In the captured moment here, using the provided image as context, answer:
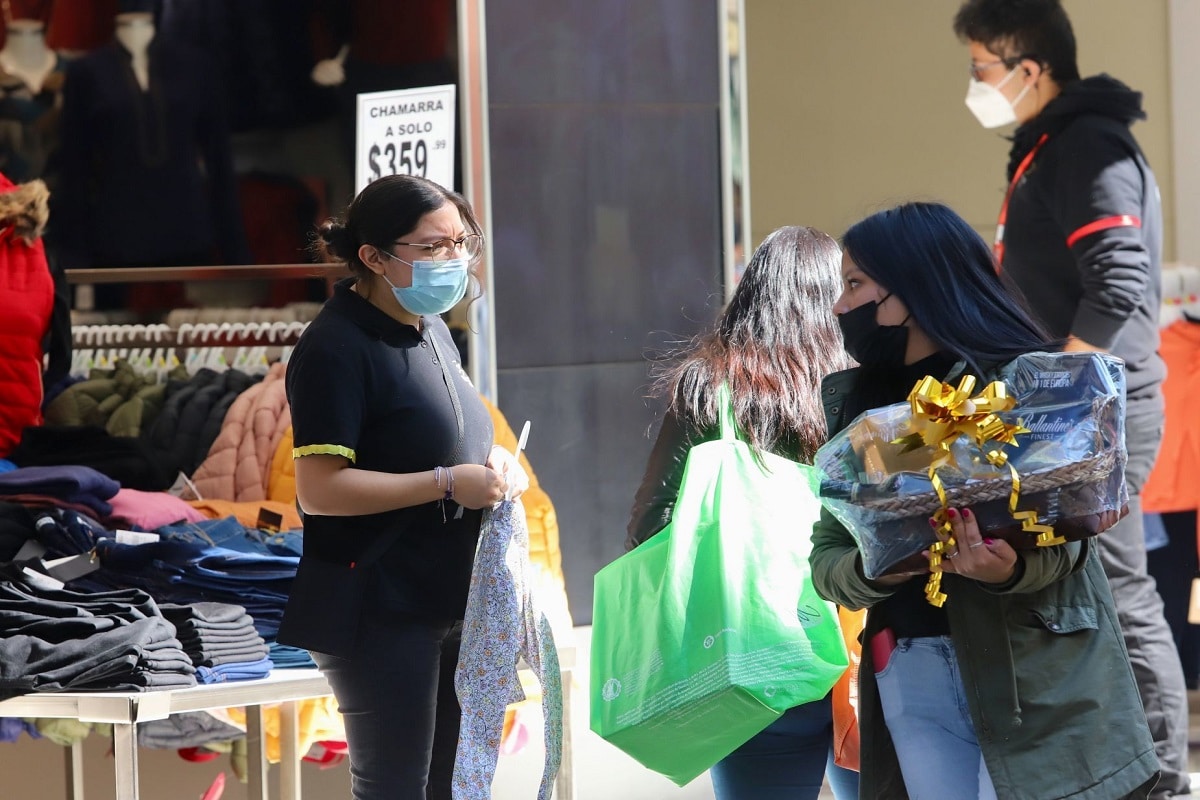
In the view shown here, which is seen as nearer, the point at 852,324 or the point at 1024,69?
the point at 852,324

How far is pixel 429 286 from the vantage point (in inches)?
119

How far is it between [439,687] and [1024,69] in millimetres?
2803

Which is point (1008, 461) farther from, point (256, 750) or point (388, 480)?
point (256, 750)

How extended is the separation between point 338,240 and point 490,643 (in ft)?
2.69

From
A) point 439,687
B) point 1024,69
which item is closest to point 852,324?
point 439,687

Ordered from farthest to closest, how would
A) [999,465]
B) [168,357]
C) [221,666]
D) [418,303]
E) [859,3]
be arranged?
1. [859,3]
2. [168,357]
3. [221,666]
4. [418,303]
5. [999,465]

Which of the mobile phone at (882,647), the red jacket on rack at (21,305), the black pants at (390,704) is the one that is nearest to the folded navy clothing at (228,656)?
the black pants at (390,704)

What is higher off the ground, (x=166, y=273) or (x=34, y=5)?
(x=34, y=5)

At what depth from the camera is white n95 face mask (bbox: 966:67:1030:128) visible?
4.93 m

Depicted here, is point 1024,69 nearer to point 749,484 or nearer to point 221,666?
point 749,484

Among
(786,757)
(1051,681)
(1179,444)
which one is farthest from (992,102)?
(1051,681)

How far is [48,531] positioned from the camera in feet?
13.1

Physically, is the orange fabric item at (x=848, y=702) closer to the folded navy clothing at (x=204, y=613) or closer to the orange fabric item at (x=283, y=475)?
the folded navy clothing at (x=204, y=613)

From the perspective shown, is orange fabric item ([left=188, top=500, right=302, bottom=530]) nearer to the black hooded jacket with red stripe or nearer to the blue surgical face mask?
the blue surgical face mask
